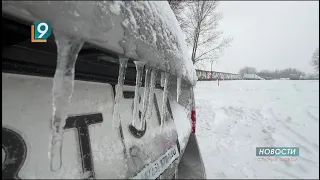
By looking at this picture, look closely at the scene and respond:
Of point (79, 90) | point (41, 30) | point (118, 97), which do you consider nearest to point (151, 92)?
point (118, 97)

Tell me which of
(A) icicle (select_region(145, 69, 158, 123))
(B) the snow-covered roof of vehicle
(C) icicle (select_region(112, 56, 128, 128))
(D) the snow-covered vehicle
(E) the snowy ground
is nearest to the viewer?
(B) the snow-covered roof of vehicle

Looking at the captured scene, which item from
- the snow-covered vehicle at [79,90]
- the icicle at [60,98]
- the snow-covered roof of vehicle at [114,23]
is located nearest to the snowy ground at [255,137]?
the snow-covered vehicle at [79,90]

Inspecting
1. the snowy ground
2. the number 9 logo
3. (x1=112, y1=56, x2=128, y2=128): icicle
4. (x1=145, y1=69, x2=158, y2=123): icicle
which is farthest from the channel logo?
the snowy ground

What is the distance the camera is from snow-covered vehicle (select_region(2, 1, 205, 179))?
0.79m

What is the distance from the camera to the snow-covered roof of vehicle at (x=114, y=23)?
65 centimetres

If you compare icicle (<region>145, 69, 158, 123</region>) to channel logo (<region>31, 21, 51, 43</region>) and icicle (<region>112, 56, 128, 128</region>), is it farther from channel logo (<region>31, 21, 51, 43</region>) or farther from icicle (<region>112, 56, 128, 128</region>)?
channel logo (<region>31, 21, 51, 43</region>)

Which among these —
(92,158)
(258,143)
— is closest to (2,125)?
(92,158)

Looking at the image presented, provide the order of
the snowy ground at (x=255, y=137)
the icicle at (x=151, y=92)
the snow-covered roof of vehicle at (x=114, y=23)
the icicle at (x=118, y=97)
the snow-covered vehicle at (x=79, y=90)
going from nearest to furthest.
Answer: the snow-covered roof of vehicle at (x=114, y=23) → the snow-covered vehicle at (x=79, y=90) → the icicle at (x=118, y=97) → the icicle at (x=151, y=92) → the snowy ground at (x=255, y=137)

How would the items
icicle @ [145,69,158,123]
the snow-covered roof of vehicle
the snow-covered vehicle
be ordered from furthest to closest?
icicle @ [145,69,158,123] → the snow-covered vehicle → the snow-covered roof of vehicle

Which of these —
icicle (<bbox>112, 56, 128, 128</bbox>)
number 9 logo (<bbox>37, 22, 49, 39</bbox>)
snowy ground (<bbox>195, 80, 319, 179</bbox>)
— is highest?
number 9 logo (<bbox>37, 22, 49, 39</bbox>)

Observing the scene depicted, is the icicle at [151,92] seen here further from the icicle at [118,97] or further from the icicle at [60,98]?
the icicle at [60,98]

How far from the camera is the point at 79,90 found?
3.76ft

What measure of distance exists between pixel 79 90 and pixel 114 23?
0.41 m

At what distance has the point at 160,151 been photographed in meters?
1.58
